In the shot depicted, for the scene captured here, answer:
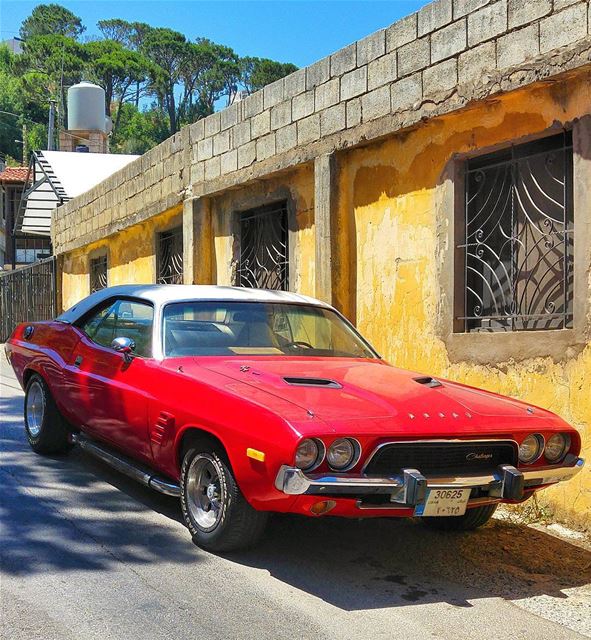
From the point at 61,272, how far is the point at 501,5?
15231 mm

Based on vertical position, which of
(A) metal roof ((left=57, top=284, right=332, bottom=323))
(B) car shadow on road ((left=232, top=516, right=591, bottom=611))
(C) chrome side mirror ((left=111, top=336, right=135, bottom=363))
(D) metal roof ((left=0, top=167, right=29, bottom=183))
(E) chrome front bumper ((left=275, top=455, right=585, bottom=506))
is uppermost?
(D) metal roof ((left=0, top=167, right=29, bottom=183))

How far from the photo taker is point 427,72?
22.7 feet

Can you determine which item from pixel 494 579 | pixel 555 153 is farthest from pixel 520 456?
pixel 555 153

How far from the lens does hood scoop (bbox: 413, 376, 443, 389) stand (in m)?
4.73

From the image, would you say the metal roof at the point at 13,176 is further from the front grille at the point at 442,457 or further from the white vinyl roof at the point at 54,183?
the front grille at the point at 442,457

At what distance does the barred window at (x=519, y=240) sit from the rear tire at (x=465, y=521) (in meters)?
1.60

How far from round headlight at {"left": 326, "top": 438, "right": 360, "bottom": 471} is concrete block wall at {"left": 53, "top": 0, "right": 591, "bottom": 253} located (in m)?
3.19

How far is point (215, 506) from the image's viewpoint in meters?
4.36

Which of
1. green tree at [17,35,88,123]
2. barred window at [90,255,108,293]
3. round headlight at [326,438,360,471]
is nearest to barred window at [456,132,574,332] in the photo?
round headlight at [326,438,360,471]

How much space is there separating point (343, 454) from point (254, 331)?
67.9 inches

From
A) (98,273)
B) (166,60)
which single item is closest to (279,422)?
(98,273)

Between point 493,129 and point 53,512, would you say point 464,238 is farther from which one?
point 53,512

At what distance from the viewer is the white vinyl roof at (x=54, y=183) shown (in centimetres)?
2239

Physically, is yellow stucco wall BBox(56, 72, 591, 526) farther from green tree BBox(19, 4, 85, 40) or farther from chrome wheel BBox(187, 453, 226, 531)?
green tree BBox(19, 4, 85, 40)
